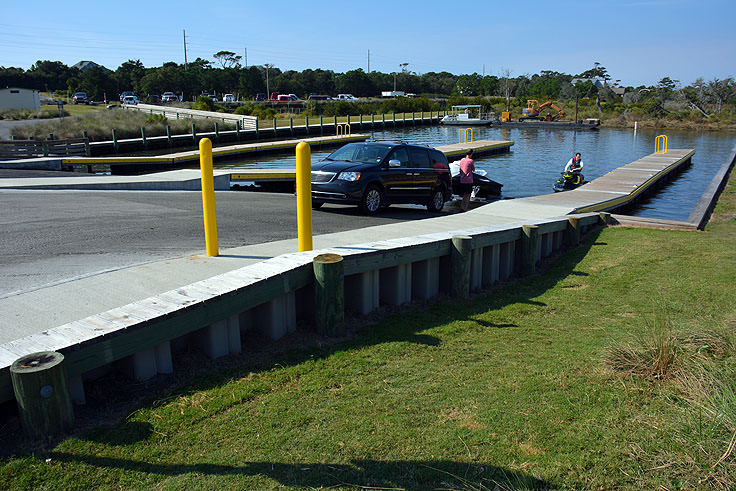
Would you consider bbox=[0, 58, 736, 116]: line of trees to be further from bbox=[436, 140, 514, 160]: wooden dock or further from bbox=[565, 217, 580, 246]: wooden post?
bbox=[565, 217, 580, 246]: wooden post

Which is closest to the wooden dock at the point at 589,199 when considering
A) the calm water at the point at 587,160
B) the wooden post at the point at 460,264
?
the calm water at the point at 587,160

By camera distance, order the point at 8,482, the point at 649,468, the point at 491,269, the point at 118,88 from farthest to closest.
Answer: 1. the point at 118,88
2. the point at 491,269
3. the point at 649,468
4. the point at 8,482

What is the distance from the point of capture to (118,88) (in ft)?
338

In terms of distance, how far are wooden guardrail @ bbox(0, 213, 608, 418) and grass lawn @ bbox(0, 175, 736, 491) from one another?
0.36 metres

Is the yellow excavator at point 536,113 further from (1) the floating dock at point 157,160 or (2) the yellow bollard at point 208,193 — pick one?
(2) the yellow bollard at point 208,193

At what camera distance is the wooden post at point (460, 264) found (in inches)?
294

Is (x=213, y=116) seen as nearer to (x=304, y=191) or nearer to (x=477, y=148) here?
(x=477, y=148)

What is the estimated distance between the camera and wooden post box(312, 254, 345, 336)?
562 cm

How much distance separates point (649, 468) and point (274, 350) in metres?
3.11

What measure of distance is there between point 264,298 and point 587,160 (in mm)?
40710

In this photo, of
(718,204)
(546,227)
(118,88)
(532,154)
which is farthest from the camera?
(118,88)

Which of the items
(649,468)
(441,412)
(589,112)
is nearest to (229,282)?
(441,412)

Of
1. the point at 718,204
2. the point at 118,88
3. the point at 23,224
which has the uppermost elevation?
the point at 118,88

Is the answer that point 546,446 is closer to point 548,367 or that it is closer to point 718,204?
point 548,367
